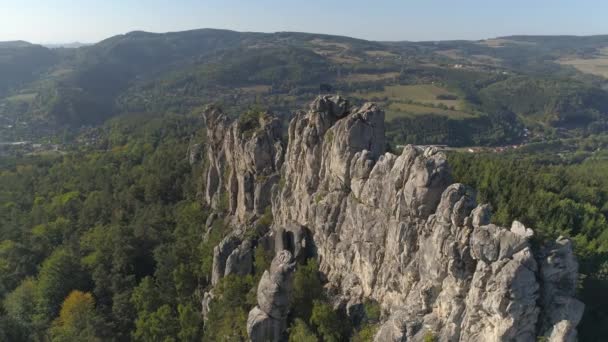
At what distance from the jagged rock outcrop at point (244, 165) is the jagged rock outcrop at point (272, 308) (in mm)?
20201

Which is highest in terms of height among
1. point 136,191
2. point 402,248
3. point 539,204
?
point 402,248

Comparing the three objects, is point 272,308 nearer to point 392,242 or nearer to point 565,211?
point 392,242

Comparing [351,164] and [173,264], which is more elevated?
[351,164]

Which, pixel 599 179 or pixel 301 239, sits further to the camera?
pixel 599 179

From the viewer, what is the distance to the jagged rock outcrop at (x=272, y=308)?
4347 cm

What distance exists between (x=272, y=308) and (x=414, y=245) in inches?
628

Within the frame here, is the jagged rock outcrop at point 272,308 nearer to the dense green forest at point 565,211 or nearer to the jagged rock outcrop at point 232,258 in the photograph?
the jagged rock outcrop at point 232,258

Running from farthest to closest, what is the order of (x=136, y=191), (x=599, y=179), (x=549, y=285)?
1. (x=599, y=179)
2. (x=136, y=191)
3. (x=549, y=285)

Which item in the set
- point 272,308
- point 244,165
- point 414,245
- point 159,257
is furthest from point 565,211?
point 159,257

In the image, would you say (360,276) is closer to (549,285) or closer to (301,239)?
(301,239)

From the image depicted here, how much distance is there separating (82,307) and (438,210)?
49.2 metres

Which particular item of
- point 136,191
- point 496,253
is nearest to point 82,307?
point 136,191

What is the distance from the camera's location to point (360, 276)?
43.6m

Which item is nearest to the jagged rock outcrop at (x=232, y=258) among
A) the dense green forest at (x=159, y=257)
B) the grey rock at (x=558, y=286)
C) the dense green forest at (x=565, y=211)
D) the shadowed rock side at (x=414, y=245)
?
the dense green forest at (x=159, y=257)
